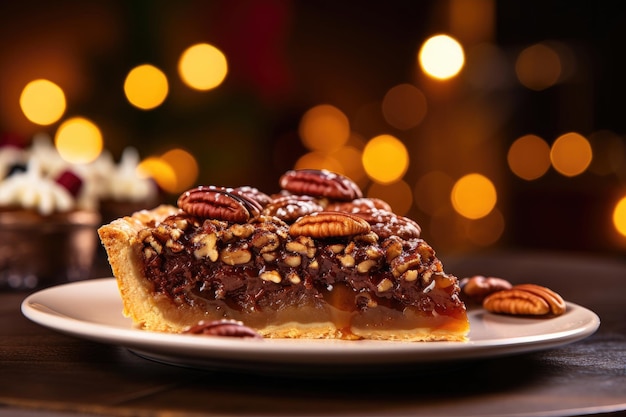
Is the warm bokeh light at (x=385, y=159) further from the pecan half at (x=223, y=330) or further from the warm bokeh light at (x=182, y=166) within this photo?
the pecan half at (x=223, y=330)

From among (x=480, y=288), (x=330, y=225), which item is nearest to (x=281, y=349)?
(x=330, y=225)

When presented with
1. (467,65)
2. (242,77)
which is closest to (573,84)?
(467,65)

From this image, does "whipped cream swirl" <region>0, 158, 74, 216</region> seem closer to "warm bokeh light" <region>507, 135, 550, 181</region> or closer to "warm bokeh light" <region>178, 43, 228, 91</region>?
"warm bokeh light" <region>178, 43, 228, 91</region>

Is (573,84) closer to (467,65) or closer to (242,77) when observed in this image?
(467,65)

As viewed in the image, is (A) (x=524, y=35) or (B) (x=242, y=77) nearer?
(B) (x=242, y=77)

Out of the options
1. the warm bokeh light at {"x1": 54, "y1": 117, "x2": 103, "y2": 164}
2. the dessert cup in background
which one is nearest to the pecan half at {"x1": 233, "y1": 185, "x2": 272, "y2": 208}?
the dessert cup in background

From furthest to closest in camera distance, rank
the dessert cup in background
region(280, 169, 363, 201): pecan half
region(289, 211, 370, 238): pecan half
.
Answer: the dessert cup in background → region(280, 169, 363, 201): pecan half → region(289, 211, 370, 238): pecan half

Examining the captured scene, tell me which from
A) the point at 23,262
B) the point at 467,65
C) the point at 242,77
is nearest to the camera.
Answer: the point at 23,262
